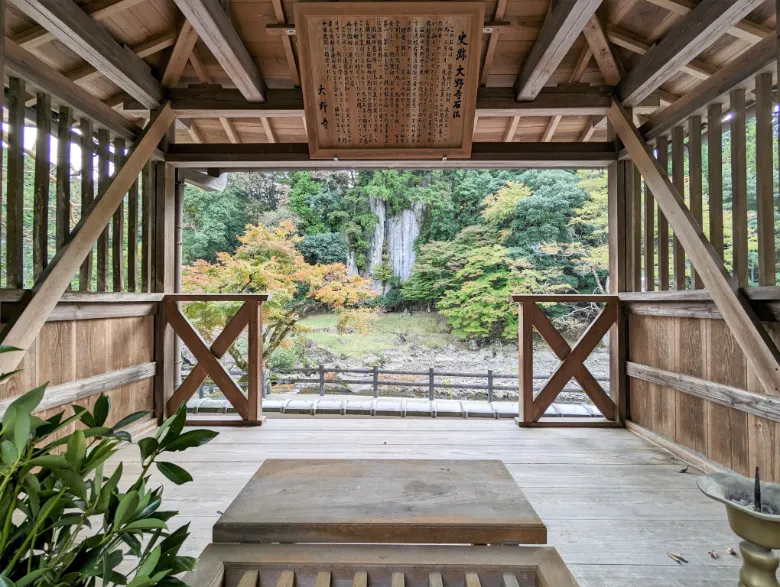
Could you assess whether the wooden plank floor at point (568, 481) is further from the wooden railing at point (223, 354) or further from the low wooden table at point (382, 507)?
the wooden railing at point (223, 354)

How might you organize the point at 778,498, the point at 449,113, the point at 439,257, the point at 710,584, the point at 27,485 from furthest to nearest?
the point at 439,257, the point at 449,113, the point at 710,584, the point at 778,498, the point at 27,485

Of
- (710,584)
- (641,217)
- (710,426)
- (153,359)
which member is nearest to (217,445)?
(153,359)

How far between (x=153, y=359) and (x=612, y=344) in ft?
11.6

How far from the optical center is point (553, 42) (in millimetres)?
2303

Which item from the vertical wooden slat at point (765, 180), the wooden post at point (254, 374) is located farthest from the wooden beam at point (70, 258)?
the vertical wooden slat at point (765, 180)

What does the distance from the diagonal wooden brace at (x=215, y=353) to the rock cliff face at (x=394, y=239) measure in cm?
1045

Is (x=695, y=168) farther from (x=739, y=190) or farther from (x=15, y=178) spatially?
(x=15, y=178)

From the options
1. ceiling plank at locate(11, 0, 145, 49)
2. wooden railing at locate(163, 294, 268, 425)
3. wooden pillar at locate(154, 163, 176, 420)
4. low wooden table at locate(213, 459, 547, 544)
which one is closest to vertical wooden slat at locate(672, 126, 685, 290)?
low wooden table at locate(213, 459, 547, 544)

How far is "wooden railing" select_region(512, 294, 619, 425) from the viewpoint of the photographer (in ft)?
10.4

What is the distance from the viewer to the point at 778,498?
2.90 ft

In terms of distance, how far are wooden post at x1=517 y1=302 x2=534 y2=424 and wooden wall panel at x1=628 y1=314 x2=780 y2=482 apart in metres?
0.75

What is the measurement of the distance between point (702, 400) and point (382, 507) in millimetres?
2230

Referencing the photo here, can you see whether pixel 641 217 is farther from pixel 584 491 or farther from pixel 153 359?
pixel 153 359

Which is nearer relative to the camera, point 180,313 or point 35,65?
point 35,65
